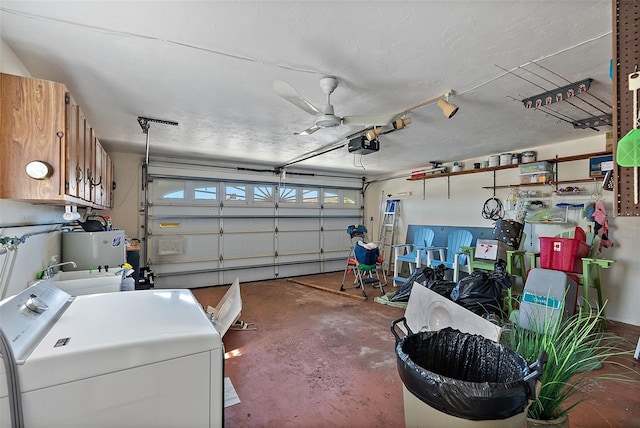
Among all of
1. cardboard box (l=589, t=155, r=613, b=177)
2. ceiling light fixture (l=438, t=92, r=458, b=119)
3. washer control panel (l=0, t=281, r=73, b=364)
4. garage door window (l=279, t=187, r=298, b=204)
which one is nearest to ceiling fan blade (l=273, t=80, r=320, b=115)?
ceiling light fixture (l=438, t=92, r=458, b=119)

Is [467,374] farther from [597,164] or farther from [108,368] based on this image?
[597,164]

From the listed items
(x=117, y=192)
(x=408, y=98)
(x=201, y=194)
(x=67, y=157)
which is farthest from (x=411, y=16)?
(x=117, y=192)

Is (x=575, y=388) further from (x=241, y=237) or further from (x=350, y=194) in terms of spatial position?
(x=350, y=194)

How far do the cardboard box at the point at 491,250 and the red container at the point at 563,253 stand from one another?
2.73 feet

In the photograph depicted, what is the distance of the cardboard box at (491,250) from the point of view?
4.20 m

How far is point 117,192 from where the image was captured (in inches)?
193

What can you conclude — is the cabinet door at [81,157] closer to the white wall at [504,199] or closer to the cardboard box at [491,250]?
the cardboard box at [491,250]

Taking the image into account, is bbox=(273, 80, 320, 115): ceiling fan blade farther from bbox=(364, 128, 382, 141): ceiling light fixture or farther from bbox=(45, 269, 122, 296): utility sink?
bbox=(45, 269, 122, 296): utility sink

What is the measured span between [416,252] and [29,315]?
4.99 meters

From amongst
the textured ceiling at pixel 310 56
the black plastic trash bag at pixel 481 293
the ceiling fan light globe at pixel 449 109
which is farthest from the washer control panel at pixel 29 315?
the black plastic trash bag at pixel 481 293

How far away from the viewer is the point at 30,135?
1.52 meters

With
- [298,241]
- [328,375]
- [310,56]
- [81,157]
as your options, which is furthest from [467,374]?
[298,241]

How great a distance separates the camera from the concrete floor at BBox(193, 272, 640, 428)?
6.15 ft

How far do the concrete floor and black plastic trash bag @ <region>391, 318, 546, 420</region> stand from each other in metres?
0.77
